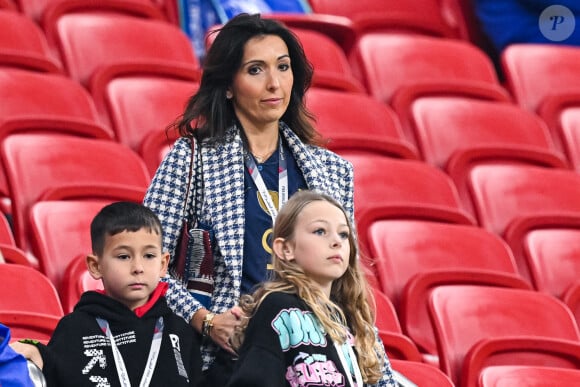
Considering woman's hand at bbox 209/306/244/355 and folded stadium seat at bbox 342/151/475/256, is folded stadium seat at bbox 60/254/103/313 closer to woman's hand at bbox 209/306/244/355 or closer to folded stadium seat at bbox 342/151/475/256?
woman's hand at bbox 209/306/244/355

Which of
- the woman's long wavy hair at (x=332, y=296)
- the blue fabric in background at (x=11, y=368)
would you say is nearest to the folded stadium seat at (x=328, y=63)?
the woman's long wavy hair at (x=332, y=296)

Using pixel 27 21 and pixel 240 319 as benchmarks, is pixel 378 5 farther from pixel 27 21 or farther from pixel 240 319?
pixel 240 319

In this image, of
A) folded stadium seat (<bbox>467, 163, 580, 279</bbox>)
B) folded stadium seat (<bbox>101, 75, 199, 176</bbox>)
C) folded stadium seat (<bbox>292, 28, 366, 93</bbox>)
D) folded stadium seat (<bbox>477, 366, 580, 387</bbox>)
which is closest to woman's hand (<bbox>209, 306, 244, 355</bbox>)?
folded stadium seat (<bbox>477, 366, 580, 387</bbox>)

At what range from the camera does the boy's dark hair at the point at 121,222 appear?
231cm

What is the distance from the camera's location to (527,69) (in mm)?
5039

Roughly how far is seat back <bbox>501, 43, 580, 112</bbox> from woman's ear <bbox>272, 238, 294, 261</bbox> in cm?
281

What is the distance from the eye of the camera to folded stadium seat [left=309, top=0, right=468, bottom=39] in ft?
17.0

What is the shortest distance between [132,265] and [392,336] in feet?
3.07

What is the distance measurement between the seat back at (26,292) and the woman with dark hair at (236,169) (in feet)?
1.73

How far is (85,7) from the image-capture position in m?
4.64

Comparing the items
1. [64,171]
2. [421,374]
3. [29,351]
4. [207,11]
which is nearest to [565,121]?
[207,11]

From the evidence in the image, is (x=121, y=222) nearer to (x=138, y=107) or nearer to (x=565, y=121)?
(x=138, y=107)

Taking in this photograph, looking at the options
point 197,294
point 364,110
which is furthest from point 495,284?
point 197,294

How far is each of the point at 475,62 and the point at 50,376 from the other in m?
3.06
